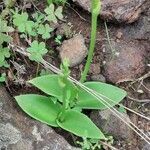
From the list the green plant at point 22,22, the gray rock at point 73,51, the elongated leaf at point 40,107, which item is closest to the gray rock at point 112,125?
the elongated leaf at point 40,107

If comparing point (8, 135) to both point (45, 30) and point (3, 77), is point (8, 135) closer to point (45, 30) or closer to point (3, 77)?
point (3, 77)

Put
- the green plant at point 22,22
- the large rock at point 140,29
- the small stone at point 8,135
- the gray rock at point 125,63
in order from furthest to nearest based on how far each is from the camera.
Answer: the large rock at point 140,29, the gray rock at point 125,63, the green plant at point 22,22, the small stone at point 8,135

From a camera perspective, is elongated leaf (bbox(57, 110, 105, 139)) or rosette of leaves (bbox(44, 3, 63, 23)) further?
rosette of leaves (bbox(44, 3, 63, 23))

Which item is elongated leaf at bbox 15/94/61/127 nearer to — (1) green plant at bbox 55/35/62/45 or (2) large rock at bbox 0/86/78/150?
(2) large rock at bbox 0/86/78/150

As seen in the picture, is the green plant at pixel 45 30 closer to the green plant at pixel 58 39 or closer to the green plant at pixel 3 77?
the green plant at pixel 58 39

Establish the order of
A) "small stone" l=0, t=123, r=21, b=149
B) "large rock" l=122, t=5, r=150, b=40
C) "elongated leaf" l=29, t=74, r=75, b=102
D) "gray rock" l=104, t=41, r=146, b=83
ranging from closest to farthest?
"small stone" l=0, t=123, r=21, b=149 → "elongated leaf" l=29, t=74, r=75, b=102 → "gray rock" l=104, t=41, r=146, b=83 → "large rock" l=122, t=5, r=150, b=40

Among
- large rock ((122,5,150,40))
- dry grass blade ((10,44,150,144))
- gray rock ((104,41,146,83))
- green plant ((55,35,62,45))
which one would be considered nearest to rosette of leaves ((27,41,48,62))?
dry grass blade ((10,44,150,144))

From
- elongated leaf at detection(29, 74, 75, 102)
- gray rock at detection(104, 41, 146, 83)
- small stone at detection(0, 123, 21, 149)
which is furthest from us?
gray rock at detection(104, 41, 146, 83)

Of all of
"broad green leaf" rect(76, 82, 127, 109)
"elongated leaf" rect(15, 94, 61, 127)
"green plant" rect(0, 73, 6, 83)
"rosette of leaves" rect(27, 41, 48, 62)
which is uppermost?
"rosette of leaves" rect(27, 41, 48, 62)
